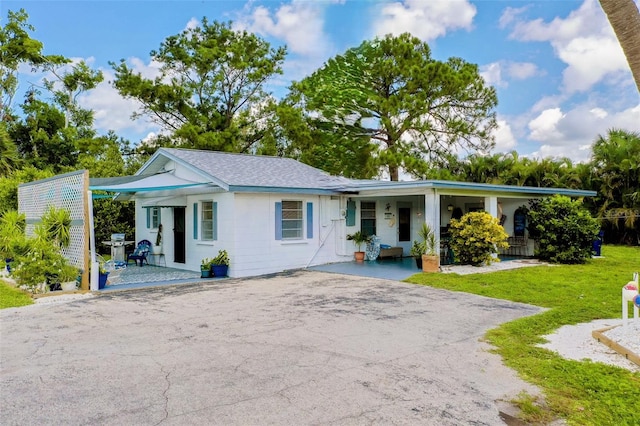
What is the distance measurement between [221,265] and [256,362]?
732cm

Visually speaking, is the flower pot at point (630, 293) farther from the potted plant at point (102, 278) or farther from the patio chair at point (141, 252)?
the patio chair at point (141, 252)

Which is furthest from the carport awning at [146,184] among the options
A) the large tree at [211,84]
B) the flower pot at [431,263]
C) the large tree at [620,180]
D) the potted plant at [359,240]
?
the large tree at [620,180]

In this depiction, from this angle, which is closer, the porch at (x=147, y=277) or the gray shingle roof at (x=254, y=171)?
the porch at (x=147, y=277)

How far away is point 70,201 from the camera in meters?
11.2

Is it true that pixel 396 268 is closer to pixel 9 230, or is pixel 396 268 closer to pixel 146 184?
pixel 146 184

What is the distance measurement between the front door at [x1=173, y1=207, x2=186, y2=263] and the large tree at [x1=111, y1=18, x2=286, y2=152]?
35.4 ft

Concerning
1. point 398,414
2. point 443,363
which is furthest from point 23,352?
point 443,363

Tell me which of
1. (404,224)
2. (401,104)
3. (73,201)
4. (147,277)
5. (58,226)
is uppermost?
(401,104)

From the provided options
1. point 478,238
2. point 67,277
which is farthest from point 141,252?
point 478,238

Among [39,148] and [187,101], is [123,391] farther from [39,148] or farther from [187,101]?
[39,148]

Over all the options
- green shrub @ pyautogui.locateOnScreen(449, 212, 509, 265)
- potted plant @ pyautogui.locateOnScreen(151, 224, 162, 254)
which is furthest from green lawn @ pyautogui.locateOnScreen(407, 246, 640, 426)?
potted plant @ pyautogui.locateOnScreen(151, 224, 162, 254)

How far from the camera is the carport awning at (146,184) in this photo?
469 inches

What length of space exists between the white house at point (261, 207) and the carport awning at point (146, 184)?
0.03 m

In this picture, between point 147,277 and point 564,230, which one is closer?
point 147,277
